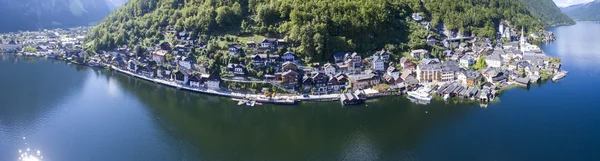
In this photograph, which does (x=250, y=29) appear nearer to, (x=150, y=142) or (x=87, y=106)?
(x=87, y=106)

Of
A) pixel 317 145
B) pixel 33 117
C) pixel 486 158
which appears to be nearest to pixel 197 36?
pixel 33 117

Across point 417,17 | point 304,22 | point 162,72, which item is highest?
point 417,17

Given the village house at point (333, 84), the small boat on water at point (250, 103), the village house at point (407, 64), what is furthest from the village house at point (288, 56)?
the village house at point (407, 64)

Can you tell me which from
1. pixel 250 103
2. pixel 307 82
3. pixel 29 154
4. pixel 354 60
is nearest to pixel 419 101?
pixel 354 60

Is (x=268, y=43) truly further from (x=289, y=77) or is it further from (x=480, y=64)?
(x=480, y=64)

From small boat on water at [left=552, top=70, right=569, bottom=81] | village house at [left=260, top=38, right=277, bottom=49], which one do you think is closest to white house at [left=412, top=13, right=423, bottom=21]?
small boat on water at [left=552, top=70, right=569, bottom=81]

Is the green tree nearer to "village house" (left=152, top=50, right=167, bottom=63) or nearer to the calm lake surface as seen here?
the calm lake surface
